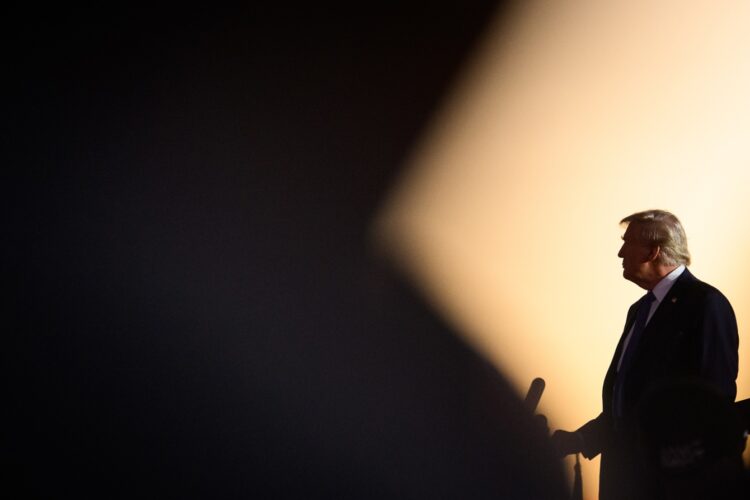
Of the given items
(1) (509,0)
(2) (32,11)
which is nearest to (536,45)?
(1) (509,0)

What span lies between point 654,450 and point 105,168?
190 centimetres

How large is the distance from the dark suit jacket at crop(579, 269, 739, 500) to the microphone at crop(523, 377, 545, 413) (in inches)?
16.8

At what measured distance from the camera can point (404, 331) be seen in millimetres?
2775

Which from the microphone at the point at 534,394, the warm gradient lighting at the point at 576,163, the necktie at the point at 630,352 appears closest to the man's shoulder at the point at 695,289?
the necktie at the point at 630,352

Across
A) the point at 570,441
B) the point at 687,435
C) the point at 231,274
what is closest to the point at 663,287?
the point at 687,435

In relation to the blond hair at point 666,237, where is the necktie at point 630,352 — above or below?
below

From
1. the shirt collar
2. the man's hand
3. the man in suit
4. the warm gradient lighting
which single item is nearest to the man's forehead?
the man in suit

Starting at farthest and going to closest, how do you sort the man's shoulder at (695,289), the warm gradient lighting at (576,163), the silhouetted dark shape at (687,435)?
the warm gradient lighting at (576,163) < the man's shoulder at (695,289) < the silhouetted dark shape at (687,435)

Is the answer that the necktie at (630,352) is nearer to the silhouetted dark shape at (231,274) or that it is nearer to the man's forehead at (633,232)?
the man's forehead at (633,232)

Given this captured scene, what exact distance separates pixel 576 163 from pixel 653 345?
0.83 meters

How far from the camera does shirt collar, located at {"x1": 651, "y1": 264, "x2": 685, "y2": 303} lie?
2.37 meters

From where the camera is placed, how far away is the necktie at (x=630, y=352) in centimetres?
234

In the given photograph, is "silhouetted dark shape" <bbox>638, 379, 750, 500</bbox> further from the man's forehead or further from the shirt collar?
the man's forehead

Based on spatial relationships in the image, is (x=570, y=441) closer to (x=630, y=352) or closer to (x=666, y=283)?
(x=630, y=352)
